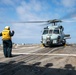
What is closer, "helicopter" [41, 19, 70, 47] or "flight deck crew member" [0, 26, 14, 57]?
"flight deck crew member" [0, 26, 14, 57]

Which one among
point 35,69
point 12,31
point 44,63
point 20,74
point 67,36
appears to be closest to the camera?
point 20,74

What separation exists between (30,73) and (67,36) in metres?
24.0

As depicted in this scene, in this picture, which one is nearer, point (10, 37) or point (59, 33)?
point (10, 37)

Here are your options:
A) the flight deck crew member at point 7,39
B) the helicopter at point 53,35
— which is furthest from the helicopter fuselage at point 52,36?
the flight deck crew member at point 7,39

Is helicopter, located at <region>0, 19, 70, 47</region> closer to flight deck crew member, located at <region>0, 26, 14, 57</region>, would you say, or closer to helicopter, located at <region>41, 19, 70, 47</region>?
helicopter, located at <region>41, 19, 70, 47</region>

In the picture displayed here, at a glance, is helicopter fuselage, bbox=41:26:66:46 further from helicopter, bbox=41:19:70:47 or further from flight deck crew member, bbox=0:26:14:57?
Answer: flight deck crew member, bbox=0:26:14:57

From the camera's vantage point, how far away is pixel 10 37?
1584 centimetres

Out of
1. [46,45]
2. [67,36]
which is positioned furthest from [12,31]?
[67,36]

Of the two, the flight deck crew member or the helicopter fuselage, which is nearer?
the flight deck crew member

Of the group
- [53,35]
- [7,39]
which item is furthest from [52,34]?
[7,39]

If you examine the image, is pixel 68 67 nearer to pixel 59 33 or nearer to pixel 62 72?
pixel 62 72

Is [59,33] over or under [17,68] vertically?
over

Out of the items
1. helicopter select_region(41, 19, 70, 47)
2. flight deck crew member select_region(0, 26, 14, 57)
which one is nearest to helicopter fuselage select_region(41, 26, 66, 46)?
helicopter select_region(41, 19, 70, 47)

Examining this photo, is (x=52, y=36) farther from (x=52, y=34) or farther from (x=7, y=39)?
(x=7, y=39)
